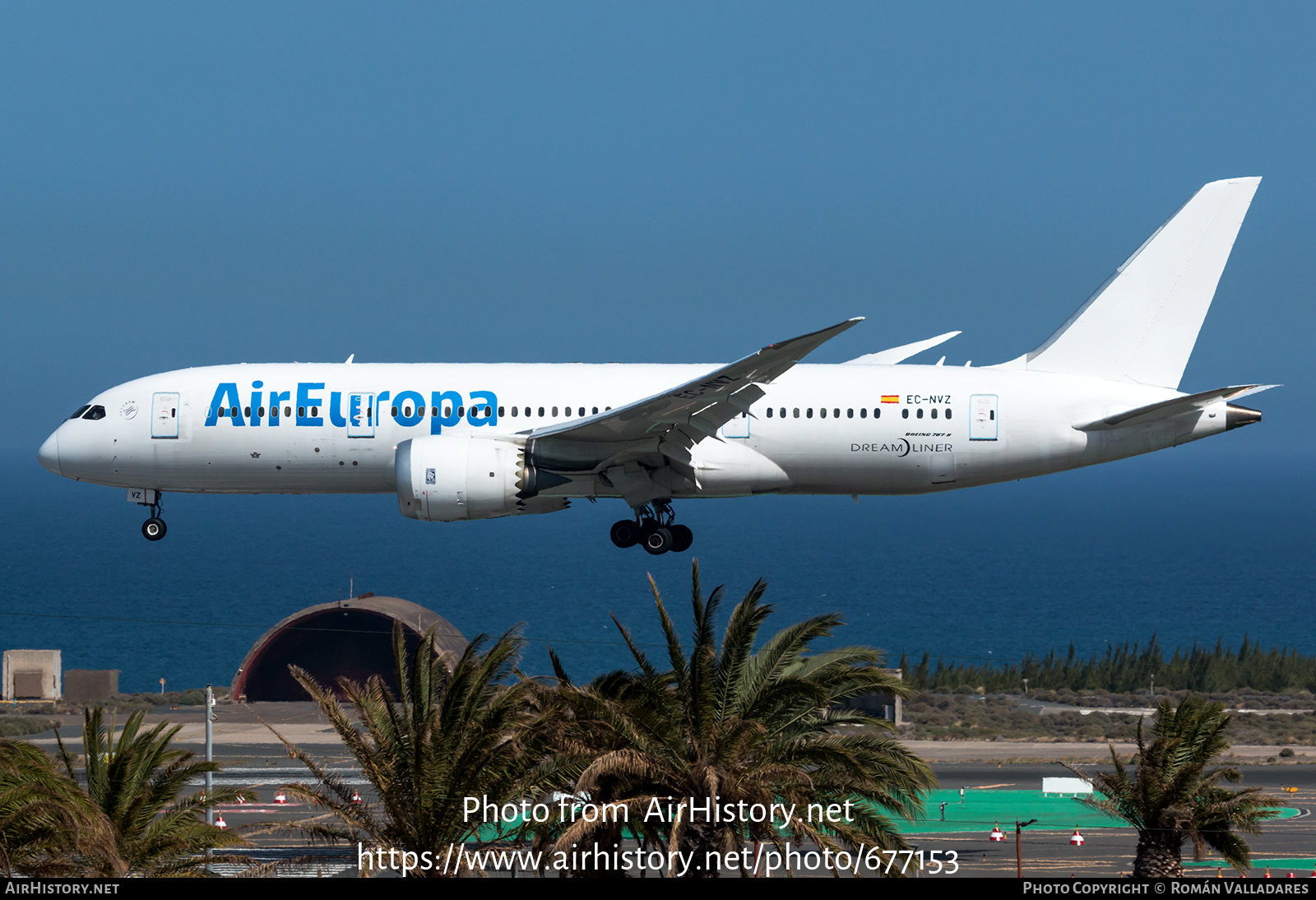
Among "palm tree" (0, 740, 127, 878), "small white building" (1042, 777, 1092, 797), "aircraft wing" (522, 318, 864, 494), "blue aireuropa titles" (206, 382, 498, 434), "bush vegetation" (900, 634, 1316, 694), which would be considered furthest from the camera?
"bush vegetation" (900, 634, 1316, 694)

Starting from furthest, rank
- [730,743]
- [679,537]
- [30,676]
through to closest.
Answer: [30,676]
[679,537]
[730,743]

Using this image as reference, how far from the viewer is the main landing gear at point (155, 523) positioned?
40250mm

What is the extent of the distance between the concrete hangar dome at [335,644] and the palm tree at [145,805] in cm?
4618

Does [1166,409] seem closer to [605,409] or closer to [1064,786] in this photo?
[605,409]

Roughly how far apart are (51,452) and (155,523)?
323 cm

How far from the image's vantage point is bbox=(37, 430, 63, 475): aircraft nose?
4000cm

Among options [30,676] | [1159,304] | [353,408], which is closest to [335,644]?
[30,676]

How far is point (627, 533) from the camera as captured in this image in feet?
129

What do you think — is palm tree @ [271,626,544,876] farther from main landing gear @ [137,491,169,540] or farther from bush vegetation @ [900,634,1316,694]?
bush vegetation @ [900,634,1316,694]

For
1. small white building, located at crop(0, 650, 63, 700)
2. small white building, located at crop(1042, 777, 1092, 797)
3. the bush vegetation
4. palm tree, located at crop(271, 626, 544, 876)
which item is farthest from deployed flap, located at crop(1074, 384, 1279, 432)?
small white building, located at crop(0, 650, 63, 700)

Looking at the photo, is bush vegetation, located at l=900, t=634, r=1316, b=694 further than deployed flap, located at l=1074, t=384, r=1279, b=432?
Yes

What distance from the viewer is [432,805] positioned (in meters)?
24.8

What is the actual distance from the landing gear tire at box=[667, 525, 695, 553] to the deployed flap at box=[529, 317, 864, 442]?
3072 millimetres

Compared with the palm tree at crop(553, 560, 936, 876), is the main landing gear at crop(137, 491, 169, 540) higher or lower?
higher
